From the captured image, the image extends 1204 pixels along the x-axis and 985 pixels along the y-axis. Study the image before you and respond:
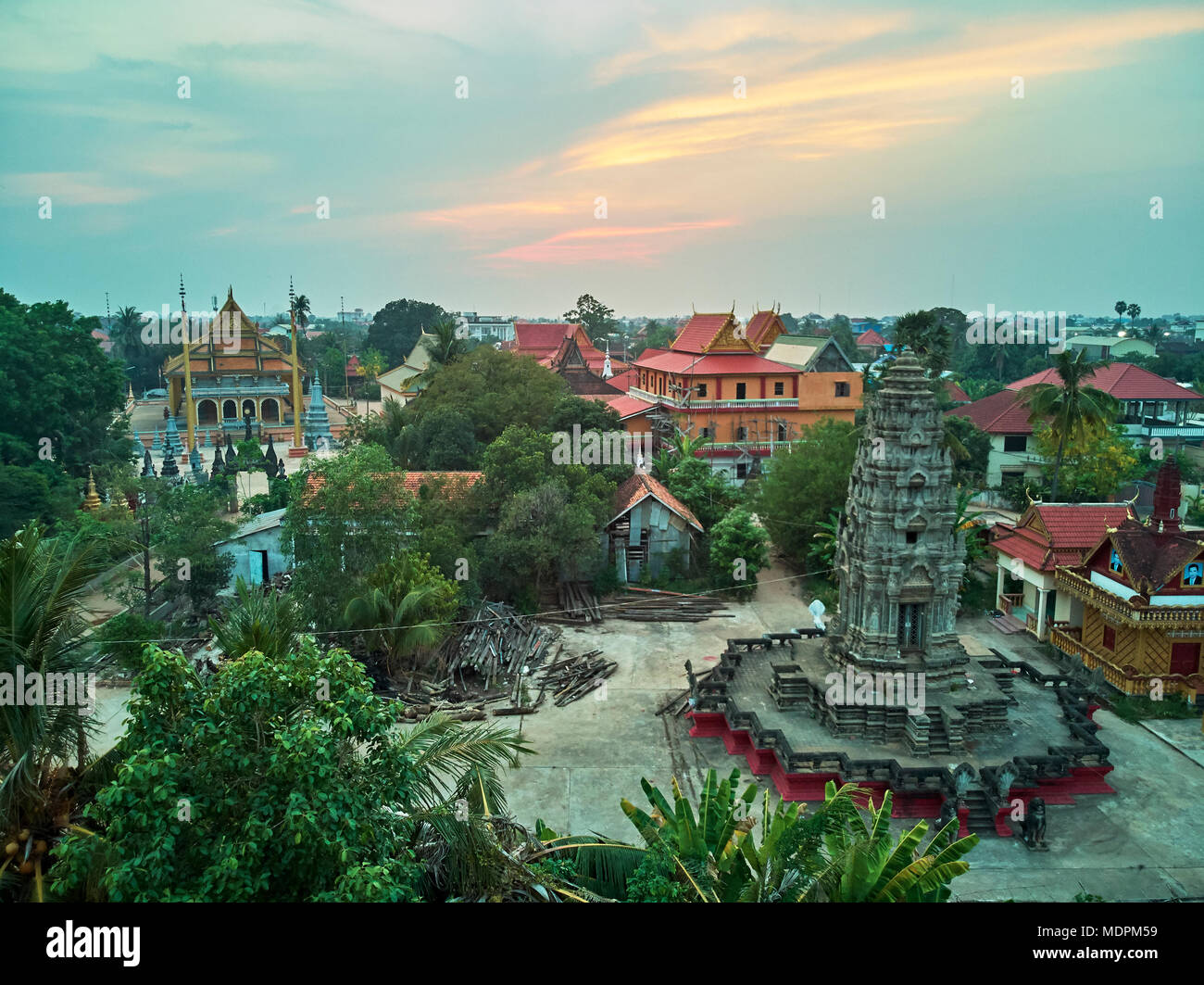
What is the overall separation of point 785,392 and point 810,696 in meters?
28.2

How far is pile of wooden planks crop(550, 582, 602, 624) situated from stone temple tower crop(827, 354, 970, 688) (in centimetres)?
912

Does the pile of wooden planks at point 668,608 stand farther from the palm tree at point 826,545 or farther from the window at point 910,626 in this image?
the window at point 910,626

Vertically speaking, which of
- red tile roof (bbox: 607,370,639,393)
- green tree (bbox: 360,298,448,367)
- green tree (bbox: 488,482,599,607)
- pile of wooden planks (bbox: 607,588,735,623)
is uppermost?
green tree (bbox: 360,298,448,367)

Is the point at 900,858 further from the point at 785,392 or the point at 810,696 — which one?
the point at 785,392

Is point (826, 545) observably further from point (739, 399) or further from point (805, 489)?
point (739, 399)

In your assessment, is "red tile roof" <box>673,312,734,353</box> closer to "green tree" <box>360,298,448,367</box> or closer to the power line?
the power line

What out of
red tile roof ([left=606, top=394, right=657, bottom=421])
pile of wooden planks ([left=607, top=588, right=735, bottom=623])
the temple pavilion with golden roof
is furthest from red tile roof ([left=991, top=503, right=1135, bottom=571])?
the temple pavilion with golden roof

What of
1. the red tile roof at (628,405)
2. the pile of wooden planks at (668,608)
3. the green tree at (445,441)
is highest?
the red tile roof at (628,405)

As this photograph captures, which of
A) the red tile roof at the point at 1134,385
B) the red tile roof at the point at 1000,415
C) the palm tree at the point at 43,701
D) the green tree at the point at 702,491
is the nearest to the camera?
the palm tree at the point at 43,701

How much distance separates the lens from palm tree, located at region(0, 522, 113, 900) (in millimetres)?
8898

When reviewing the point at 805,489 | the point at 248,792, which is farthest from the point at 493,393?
the point at 248,792

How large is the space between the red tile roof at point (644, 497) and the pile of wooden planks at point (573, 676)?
22.2 ft

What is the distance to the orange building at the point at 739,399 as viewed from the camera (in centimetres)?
4316

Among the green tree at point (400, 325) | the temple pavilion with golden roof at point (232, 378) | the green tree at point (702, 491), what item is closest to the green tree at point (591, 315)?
the green tree at point (400, 325)
